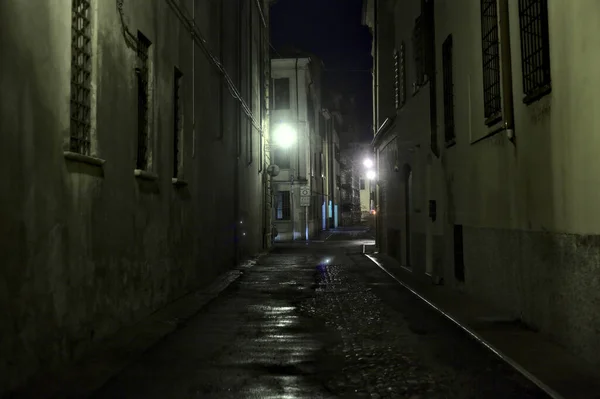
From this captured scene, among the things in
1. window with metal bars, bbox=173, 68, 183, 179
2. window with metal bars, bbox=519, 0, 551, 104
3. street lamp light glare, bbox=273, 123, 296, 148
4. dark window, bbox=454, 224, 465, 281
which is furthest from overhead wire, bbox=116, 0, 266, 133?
street lamp light glare, bbox=273, 123, 296, 148

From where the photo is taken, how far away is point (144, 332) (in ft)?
26.9

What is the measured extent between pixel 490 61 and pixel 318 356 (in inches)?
230

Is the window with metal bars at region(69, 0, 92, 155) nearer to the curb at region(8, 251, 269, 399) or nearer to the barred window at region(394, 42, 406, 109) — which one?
the curb at region(8, 251, 269, 399)

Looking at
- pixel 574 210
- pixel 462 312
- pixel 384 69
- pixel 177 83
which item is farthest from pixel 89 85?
pixel 384 69

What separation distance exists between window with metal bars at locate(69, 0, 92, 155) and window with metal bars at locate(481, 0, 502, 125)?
5.93 metres

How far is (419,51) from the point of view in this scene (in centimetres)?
1575

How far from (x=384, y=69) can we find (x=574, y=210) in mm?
17121

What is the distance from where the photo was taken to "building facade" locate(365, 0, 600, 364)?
20.9 feet

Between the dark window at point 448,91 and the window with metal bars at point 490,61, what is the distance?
238cm

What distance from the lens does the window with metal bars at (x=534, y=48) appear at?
7.43 m

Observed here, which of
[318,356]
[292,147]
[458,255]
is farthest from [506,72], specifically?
[292,147]

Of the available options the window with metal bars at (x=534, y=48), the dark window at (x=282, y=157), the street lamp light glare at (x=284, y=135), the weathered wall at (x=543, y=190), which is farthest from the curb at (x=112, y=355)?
the dark window at (x=282, y=157)

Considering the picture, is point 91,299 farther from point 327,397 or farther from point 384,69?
point 384,69

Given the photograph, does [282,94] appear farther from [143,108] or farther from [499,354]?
[499,354]
